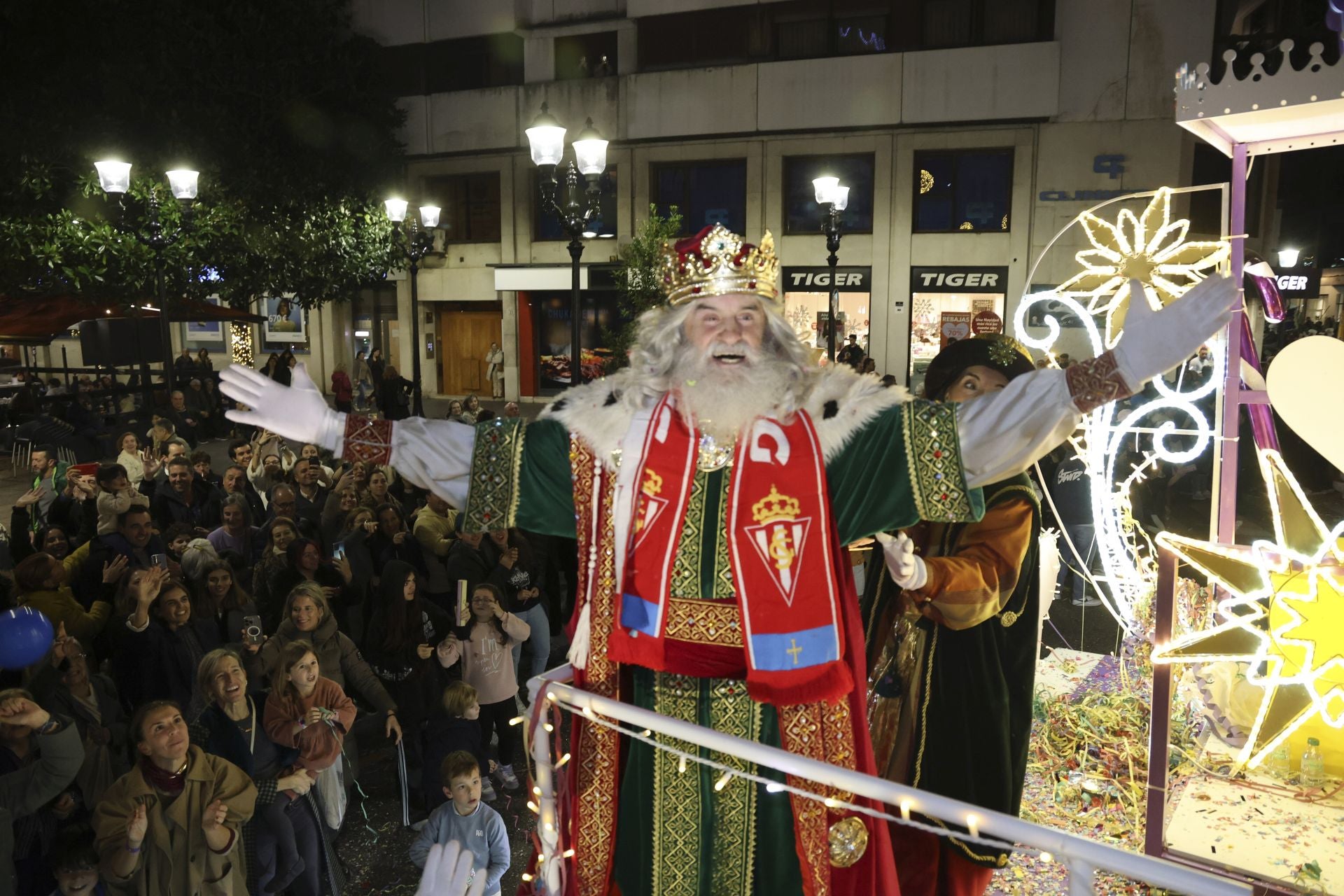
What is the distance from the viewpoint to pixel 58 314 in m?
16.5

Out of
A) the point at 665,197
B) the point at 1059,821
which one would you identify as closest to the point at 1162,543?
the point at 1059,821

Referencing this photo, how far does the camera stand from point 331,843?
484 cm

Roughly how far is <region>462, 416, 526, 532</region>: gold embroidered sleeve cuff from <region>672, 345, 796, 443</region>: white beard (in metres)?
0.54

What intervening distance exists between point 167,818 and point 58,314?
15.6 meters

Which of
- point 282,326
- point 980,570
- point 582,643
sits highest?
point 282,326

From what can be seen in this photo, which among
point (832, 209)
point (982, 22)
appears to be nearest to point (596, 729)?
point (832, 209)

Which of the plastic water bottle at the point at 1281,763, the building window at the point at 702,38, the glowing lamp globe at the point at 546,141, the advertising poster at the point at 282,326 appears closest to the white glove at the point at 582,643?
the plastic water bottle at the point at 1281,763

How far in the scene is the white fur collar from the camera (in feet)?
9.53

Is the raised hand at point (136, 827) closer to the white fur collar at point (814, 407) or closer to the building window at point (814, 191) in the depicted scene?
the white fur collar at point (814, 407)

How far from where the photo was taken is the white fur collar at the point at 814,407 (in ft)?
9.53

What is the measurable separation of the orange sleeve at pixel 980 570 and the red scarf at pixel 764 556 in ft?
2.01

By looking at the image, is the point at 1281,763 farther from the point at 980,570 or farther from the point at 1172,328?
the point at 1172,328

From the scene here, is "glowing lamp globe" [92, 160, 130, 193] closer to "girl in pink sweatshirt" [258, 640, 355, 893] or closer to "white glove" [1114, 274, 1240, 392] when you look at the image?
"girl in pink sweatshirt" [258, 640, 355, 893]

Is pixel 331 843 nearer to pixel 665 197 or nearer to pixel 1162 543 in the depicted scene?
pixel 1162 543
